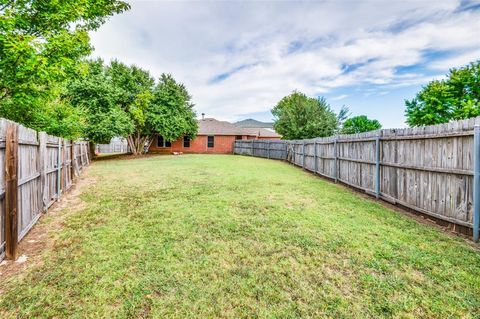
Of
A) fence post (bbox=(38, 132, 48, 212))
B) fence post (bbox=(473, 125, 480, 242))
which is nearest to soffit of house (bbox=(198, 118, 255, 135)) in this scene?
fence post (bbox=(38, 132, 48, 212))

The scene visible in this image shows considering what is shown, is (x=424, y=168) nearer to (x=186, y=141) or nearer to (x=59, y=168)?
(x=59, y=168)

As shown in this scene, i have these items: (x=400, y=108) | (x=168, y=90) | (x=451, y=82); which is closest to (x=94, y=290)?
(x=168, y=90)

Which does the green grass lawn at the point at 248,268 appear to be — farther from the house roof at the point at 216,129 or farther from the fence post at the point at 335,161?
the house roof at the point at 216,129

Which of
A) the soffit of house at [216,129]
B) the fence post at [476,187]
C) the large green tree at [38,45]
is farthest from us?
the soffit of house at [216,129]

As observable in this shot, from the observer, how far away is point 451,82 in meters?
24.8

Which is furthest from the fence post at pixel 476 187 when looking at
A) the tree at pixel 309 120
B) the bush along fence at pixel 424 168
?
the tree at pixel 309 120

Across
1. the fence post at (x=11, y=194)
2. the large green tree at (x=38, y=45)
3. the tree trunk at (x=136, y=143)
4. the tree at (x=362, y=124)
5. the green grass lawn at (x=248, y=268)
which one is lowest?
the green grass lawn at (x=248, y=268)

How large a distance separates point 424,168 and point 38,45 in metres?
8.99

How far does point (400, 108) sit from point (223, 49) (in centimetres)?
2542

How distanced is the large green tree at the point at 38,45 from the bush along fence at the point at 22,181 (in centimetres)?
175

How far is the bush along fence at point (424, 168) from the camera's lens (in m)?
3.75

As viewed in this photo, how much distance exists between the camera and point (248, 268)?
2842 millimetres

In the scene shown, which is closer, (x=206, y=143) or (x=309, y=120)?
(x=309, y=120)

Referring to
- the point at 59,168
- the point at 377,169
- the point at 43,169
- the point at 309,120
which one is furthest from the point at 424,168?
the point at 309,120
